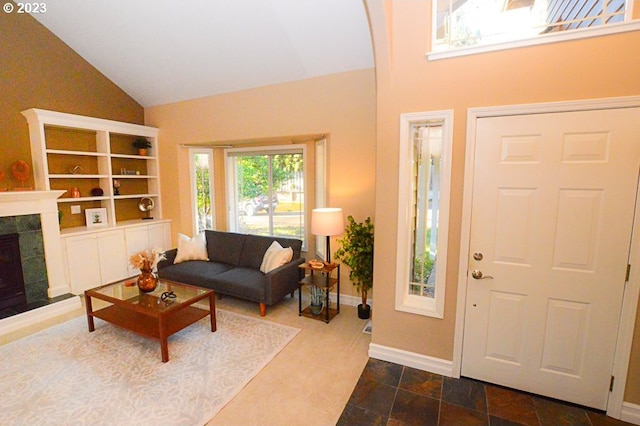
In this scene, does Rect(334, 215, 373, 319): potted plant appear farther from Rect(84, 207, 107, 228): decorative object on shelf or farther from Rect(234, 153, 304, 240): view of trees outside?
Rect(84, 207, 107, 228): decorative object on shelf

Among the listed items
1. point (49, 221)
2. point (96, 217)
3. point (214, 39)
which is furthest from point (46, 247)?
point (214, 39)

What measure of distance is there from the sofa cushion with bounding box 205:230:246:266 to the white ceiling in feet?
7.20

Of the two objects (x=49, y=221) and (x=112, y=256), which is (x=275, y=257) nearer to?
(x=112, y=256)

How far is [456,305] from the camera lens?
2.40 meters

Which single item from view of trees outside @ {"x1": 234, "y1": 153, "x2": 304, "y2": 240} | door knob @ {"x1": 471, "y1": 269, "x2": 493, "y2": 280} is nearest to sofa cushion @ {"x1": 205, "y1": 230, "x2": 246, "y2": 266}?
view of trees outside @ {"x1": 234, "y1": 153, "x2": 304, "y2": 240}

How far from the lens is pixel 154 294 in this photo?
10.3ft

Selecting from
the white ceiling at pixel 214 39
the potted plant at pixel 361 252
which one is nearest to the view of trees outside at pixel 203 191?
the white ceiling at pixel 214 39

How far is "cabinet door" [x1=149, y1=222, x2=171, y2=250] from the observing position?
5141mm

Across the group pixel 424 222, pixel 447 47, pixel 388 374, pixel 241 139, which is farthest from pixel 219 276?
pixel 447 47

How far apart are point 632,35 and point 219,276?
4.20 meters

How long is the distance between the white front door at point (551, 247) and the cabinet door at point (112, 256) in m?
4.90

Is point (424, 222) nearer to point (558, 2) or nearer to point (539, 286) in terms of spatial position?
point (539, 286)

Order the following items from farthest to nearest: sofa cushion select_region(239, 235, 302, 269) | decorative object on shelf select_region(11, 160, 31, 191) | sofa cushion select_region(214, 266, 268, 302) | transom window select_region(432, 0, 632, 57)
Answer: sofa cushion select_region(239, 235, 302, 269)
decorative object on shelf select_region(11, 160, 31, 191)
sofa cushion select_region(214, 266, 268, 302)
transom window select_region(432, 0, 632, 57)

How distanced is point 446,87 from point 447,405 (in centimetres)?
236
